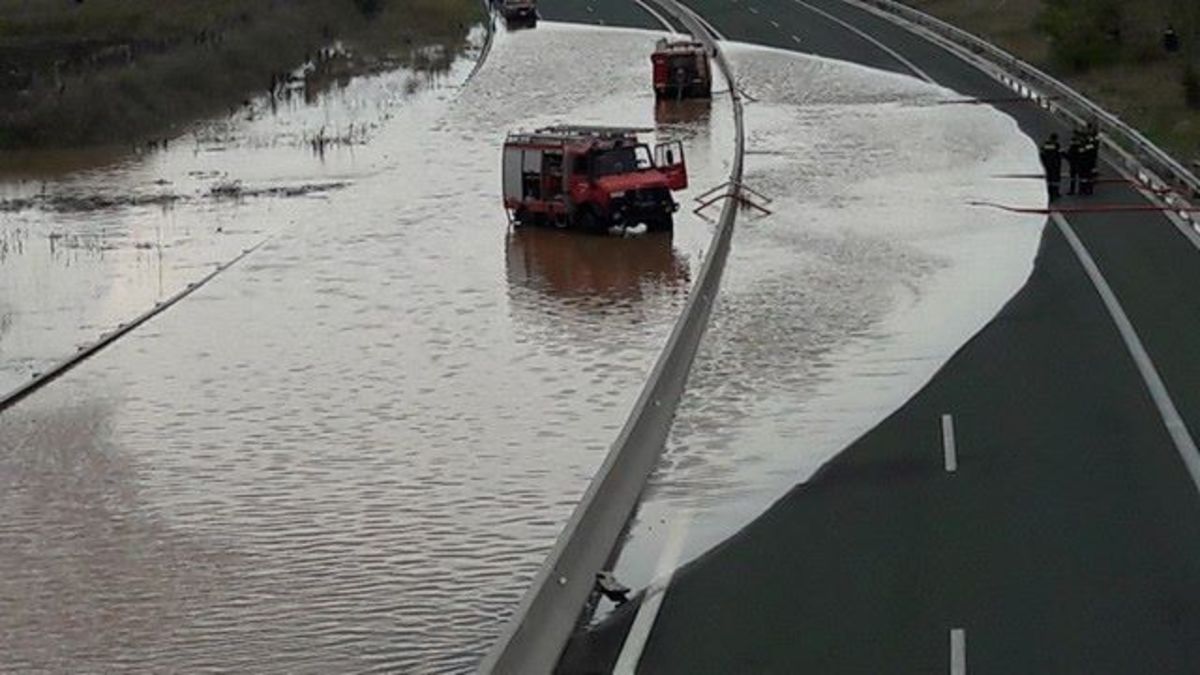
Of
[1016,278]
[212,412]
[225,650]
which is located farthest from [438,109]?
[225,650]

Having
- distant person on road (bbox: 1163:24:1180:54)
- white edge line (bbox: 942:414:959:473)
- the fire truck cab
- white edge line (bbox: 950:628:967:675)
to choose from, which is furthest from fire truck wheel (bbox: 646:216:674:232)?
distant person on road (bbox: 1163:24:1180:54)

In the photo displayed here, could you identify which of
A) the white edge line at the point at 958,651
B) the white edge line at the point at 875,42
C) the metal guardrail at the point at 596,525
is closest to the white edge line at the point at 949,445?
the metal guardrail at the point at 596,525

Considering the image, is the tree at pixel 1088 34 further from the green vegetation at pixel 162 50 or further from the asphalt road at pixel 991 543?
the asphalt road at pixel 991 543

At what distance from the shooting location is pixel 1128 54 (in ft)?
206

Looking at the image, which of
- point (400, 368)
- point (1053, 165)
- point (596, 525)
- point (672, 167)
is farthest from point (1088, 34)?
point (596, 525)

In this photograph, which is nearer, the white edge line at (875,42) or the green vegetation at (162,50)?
the green vegetation at (162,50)

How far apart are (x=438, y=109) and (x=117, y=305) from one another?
100 feet

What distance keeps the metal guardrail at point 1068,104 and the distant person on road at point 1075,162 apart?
1304 millimetres

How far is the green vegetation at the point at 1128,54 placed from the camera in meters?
52.8

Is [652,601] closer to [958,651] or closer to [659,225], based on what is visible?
[958,651]

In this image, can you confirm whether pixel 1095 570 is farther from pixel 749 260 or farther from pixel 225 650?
pixel 749 260

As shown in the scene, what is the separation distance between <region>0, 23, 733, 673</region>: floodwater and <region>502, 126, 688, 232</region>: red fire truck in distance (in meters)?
0.56

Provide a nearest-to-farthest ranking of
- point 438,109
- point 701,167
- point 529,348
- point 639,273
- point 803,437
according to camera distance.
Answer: point 803,437, point 529,348, point 639,273, point 701,167, point 438,109

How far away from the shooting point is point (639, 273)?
3619cm
